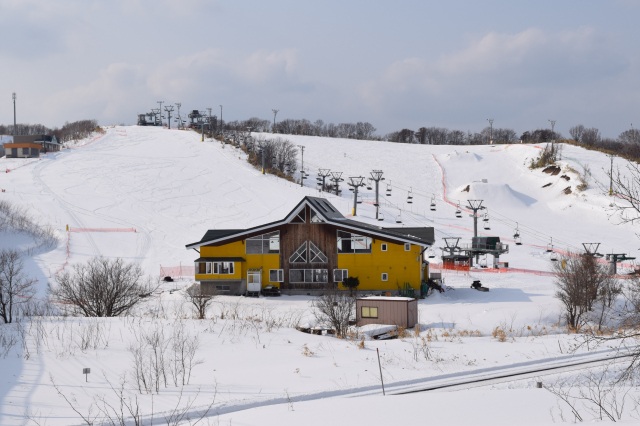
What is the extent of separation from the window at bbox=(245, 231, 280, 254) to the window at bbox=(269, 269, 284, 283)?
1306mm

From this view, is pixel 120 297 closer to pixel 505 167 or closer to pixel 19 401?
pixel 19 401

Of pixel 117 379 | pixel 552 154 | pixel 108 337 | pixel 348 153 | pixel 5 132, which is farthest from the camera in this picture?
pixel 5 132

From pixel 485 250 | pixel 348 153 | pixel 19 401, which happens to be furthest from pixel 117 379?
pixel 348 153

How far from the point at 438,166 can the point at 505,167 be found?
404 inches

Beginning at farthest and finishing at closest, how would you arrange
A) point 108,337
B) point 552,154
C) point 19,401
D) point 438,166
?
point 438,166
point 552,154
point 108,337
point 19,401

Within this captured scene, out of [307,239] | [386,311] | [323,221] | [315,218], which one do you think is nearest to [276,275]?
[307,239]

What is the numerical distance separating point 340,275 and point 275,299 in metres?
4.73

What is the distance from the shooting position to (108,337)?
19.7 m

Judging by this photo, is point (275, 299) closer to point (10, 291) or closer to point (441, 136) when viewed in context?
point (10, 291)

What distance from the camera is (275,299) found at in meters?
40.5

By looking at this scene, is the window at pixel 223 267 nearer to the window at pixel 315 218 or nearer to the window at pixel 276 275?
the window at pixel 276 275

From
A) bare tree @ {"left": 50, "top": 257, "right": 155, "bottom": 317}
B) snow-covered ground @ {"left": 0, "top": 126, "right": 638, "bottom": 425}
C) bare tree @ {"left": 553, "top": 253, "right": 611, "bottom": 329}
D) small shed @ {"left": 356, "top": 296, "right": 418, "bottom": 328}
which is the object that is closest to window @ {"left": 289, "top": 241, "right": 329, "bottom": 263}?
snow-covered ground @ {"left": 0, "top": 126, "right": 638, "bottom": 425}

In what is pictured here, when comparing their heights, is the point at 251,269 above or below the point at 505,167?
below

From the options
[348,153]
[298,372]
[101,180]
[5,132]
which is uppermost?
[5,132]
